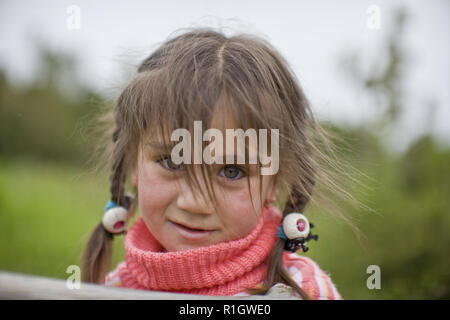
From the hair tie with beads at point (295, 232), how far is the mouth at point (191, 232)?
1.03ft

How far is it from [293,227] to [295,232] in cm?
2

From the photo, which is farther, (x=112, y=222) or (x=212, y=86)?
(x=112, y=222)

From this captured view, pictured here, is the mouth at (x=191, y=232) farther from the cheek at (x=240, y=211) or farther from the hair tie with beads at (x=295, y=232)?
the hair tie with beads at (x=295, y=232)

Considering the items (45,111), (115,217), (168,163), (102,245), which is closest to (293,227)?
(168,163)

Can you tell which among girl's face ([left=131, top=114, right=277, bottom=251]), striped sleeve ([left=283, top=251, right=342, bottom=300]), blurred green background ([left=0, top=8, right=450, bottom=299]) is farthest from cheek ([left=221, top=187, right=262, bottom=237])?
blurred green background ([left=0, top=8, right=450, bottom=299])

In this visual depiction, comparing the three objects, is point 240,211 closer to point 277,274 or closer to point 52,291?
point 277,274

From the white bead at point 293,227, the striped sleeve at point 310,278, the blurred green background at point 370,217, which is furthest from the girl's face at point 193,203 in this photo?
the blurred green background at point 370,217

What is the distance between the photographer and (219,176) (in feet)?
5.19

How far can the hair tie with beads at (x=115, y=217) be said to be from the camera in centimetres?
206

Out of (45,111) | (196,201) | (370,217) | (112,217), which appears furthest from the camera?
(45,111)

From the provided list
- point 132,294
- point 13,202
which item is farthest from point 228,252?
point 13,202
